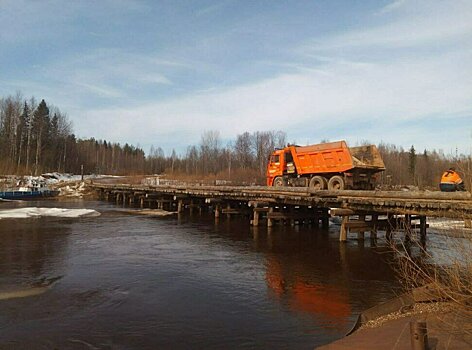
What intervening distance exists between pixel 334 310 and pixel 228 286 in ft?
9.68

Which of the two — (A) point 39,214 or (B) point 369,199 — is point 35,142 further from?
(B) point 369,199

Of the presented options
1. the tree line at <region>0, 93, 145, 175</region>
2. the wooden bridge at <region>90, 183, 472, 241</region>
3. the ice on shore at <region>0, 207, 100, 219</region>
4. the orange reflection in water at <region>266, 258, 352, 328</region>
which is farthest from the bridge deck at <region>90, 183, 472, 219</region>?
the tree line at <region>0, 93, 145, 175</region>

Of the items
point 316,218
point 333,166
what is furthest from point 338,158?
point 316,218

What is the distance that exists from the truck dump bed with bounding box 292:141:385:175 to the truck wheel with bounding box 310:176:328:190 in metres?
0.41

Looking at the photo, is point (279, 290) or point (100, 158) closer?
point (279, 290)

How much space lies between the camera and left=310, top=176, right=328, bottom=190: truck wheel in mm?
21703

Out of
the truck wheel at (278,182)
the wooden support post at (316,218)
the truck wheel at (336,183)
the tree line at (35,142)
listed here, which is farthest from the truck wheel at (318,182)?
the tree line at (35,142)

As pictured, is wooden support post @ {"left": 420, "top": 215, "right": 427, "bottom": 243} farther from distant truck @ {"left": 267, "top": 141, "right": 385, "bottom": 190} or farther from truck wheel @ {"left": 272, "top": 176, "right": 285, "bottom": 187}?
truck wheel @ {"left": 272, "top": 176, "right": 285, "bottom": 187}

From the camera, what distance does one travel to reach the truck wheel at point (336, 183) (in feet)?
66.5

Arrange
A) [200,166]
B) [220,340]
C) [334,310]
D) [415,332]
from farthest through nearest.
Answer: [200,166] < [334,310] < [220,340] < [415,332]

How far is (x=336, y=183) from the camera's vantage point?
20828 mm

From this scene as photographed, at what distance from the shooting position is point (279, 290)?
969cm

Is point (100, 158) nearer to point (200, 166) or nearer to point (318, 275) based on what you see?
point (200, 166)

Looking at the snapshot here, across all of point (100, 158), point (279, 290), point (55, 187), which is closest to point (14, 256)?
point (279, 290)
